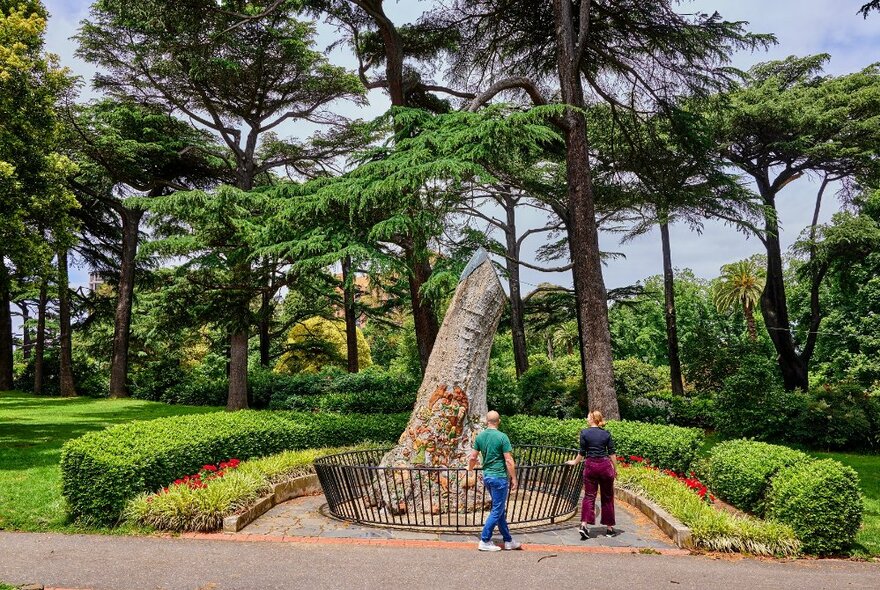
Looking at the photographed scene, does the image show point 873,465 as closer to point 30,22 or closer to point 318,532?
point 318,532

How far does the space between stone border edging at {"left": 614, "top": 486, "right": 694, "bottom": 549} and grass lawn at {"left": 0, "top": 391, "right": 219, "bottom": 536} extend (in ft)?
23.0

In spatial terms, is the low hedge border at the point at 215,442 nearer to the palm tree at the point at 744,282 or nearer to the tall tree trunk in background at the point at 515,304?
the tall tree trunk in background at the point at 515,304

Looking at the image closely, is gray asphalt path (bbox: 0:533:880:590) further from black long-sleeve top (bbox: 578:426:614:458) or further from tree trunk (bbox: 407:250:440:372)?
tree trunk (bbox: 407:250:440:372)

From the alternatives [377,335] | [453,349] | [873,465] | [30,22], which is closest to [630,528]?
[453,349]

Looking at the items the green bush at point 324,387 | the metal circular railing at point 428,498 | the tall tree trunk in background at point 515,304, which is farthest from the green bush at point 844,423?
the green bush at point 324,387

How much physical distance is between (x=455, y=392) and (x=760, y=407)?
35.8 feet

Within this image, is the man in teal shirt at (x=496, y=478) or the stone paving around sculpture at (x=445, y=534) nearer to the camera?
the man in teal shirt at (x=496, y=478)

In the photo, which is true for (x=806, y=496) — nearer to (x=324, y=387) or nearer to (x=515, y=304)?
(x=515, y=304)

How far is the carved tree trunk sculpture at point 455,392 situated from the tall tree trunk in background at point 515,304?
11.0 metres

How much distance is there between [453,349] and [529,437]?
4.15 m

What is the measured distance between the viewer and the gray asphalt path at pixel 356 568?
534cm

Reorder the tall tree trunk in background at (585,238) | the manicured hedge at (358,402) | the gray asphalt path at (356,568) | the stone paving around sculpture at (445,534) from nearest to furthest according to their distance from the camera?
the gray asphalt path at (356,568) < the stone paving around sculpture at (445,534) < the tall tree trunk in background at (585,238) < the manicured hedge at (358,402)

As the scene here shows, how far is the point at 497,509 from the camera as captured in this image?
6.29 metres

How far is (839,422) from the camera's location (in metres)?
15.0
